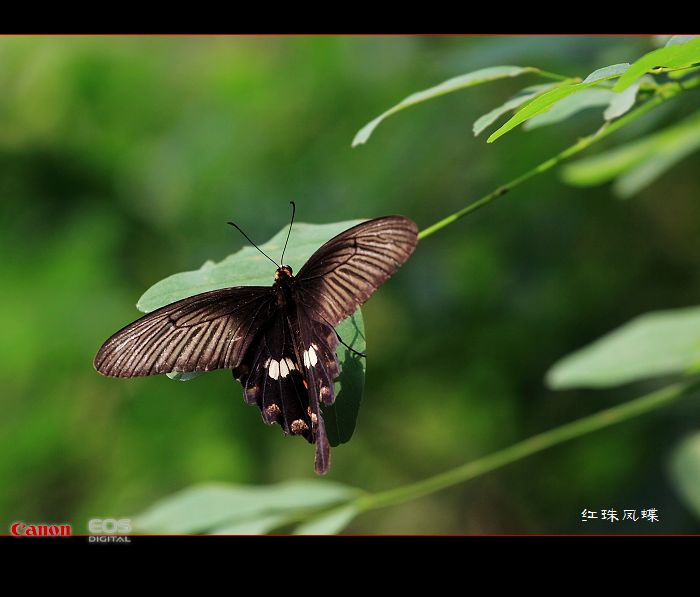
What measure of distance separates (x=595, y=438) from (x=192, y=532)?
4.76ft

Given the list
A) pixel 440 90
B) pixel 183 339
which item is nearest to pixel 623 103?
pixel 440 90

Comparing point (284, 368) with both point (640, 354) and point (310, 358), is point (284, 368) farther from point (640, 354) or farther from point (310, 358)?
point (640, 354)

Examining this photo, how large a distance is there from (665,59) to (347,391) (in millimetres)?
477

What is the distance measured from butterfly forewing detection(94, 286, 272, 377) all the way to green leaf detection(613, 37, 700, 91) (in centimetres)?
55

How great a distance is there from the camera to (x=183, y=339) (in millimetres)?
1022

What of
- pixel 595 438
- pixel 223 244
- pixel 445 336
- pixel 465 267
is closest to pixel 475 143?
pixel 465 267

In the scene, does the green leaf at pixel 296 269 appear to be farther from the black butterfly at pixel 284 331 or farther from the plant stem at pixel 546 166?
the plant stem at pixel 546 166

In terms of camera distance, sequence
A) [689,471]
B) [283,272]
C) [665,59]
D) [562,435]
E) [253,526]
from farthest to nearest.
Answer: [689,471], [253,526], [562,435], [283,272], [665,59]

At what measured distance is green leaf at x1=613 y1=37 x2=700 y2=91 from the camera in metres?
0.71

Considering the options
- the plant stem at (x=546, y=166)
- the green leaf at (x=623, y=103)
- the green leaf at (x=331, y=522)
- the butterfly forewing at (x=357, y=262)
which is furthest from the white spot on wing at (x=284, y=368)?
the green leaf at (x=623, y=103)

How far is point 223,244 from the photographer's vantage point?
239cm

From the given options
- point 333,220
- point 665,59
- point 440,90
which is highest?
point 333,220

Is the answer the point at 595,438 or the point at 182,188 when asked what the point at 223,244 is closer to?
the point at 182,188

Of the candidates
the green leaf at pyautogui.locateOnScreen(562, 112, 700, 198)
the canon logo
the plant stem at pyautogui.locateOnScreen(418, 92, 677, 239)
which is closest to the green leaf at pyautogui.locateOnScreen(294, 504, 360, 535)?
the canon logo
